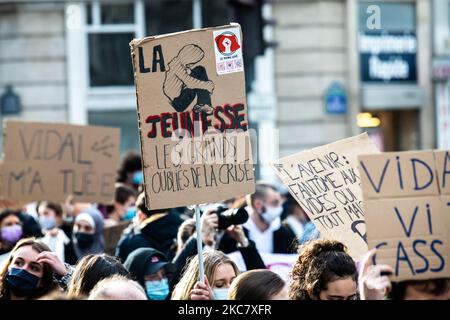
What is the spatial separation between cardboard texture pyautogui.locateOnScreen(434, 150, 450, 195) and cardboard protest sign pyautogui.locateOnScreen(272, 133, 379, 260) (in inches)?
35.7

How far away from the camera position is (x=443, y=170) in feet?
15.0

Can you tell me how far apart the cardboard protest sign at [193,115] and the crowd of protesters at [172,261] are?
378mm

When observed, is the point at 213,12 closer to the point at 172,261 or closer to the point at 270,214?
the point at 270,214

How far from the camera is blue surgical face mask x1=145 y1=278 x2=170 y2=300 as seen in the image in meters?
6.18

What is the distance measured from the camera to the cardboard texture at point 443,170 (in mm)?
4559

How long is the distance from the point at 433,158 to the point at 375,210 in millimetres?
345

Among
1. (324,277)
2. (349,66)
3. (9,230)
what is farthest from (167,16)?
(324,277)

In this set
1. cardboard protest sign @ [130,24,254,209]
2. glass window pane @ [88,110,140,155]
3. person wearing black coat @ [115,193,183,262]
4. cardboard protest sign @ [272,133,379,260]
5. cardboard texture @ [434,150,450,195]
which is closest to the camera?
cardboard texture @ [434,150,450,195]

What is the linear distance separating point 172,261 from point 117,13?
1236 centimetres

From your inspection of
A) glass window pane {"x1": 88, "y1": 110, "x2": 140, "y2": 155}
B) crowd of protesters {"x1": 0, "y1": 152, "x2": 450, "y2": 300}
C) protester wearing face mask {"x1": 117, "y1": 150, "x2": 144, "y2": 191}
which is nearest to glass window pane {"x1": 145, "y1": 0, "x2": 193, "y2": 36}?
glass window pane {"x1": 88, "y1": 110, "x2": 140, "y2": 155}

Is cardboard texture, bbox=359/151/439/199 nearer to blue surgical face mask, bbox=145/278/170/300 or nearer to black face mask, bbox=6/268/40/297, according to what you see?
black face mask, bbox=6/268/40/297
